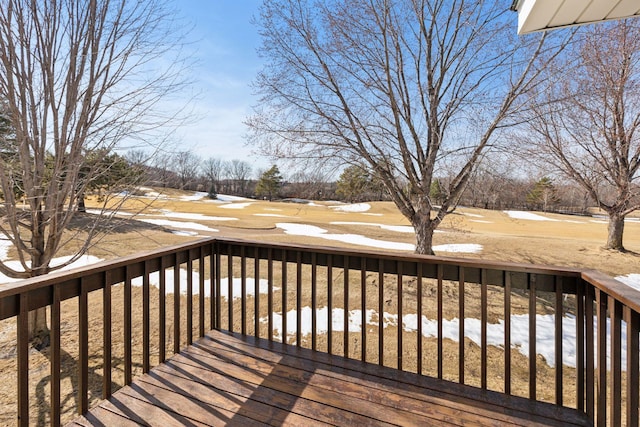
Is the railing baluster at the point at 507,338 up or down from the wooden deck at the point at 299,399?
up

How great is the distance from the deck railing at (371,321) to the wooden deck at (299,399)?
0.43 feet

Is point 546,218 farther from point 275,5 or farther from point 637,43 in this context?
point 275,5

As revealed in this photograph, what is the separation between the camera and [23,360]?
51.0 inches

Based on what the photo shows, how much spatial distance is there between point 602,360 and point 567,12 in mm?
1988

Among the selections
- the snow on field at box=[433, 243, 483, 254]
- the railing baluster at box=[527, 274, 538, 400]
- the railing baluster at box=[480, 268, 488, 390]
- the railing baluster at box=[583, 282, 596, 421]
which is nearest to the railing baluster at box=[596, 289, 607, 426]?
the railing baluster at box=[583, 282, 596, 421]

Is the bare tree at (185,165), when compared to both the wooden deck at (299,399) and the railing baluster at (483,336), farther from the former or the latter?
the railing baluster at (483,336)

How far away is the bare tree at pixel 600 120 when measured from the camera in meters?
5.76

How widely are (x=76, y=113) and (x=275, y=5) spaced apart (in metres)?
3.98

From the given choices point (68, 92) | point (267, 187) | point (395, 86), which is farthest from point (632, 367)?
point (267, 187)

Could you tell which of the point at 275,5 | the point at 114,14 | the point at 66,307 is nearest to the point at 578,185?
the point at 275,5

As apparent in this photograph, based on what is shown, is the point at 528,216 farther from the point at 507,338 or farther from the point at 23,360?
the point at 23,360

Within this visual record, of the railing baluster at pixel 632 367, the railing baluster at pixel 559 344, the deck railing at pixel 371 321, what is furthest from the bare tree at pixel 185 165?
the railing baluster at pixel 632 367

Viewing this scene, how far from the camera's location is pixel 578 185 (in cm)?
805

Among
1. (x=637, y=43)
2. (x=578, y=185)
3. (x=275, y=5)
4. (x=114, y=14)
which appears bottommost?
(x=578, y=185)
